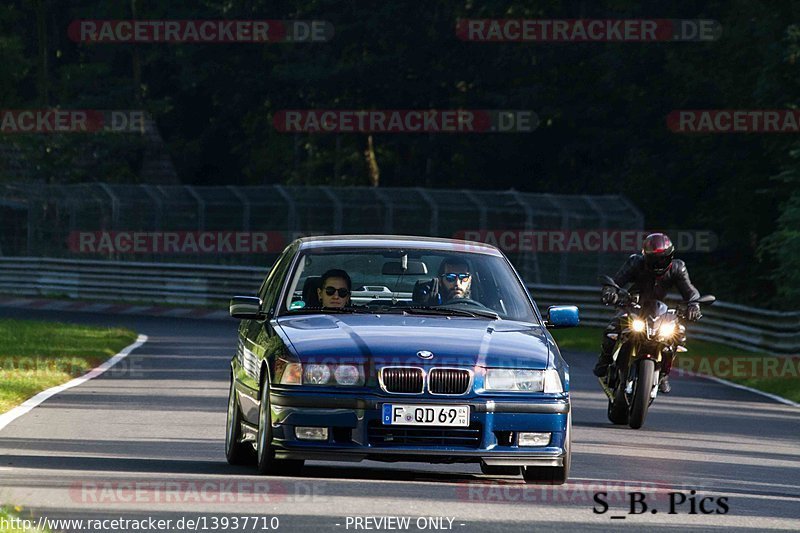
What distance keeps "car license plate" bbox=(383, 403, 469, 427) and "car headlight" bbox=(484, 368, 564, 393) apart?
0.74ft

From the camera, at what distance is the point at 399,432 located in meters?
10.7

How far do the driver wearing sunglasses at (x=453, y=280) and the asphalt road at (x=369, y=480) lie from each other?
3.61 ft

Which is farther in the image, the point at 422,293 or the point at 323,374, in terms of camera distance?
the point at 422,293

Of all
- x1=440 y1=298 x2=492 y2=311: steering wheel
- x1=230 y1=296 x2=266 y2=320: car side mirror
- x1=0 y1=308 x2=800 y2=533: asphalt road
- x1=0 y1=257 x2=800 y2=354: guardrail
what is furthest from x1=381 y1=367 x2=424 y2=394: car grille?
x1=0 y1=257 x2=800 y2=354: guardrail

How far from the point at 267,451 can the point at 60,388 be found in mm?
8584

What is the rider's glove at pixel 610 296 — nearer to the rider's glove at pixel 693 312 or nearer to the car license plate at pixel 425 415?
the rider's glove at pixel 693 312

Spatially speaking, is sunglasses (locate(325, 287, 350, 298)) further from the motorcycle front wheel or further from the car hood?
the motorcycle front wheel

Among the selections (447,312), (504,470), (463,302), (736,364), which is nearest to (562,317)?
(463,302)

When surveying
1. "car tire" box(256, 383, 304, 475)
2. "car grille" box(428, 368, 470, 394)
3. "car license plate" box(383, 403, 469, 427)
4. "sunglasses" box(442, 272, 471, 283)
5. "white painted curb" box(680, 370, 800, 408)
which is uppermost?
"sunglasses" box(442, 272, 471, 283)

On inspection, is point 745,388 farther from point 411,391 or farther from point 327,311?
point 411,391

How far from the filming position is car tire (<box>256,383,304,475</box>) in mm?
11016

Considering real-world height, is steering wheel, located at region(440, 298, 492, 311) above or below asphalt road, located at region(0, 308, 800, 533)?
above

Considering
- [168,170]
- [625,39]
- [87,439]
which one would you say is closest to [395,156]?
[168,170]

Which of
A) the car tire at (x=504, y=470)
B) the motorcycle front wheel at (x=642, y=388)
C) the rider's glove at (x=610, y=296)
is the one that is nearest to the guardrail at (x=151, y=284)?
the motorcycle front wheel at (x=642, y=388)
